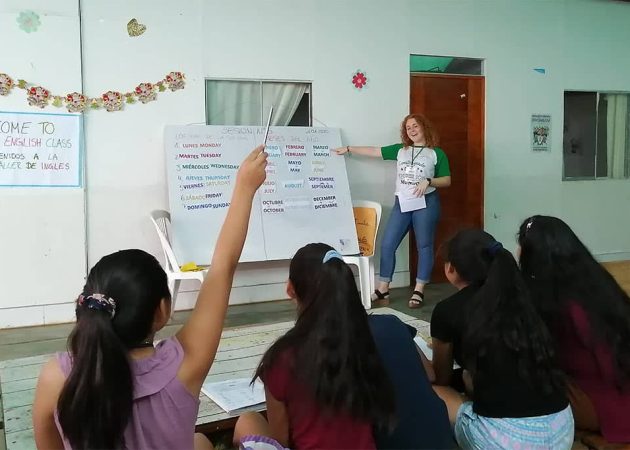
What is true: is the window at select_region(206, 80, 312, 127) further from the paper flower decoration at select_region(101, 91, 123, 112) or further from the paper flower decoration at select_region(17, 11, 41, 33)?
the paper flower decoration at select_region(17, 11, 41, 33)

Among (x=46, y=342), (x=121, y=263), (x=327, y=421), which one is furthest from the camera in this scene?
(x=46, y=342)

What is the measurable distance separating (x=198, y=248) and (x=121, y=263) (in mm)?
2915

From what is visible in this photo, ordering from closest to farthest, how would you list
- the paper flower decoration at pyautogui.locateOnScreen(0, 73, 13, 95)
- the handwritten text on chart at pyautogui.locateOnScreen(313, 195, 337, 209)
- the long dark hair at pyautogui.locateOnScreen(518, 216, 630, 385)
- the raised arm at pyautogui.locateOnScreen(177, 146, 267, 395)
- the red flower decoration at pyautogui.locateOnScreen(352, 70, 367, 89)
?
the raised arm at pyautogui.locateOnScreen(177, 146, 267, 395), the long dark hair at pyautogui.locateOnScreen(518, 216, 630, 385), the paper flower decoration at pyautogui.locateOnScreen(0, 73, 13, 95), the handwritten text on chart at pyautogui.locateOnScreen(313, 195, 337, 209), the red flower decoration at pyautogui.locateOnScreen(352, 70, 367, 89)

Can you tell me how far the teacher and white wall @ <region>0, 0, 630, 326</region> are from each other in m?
0.34

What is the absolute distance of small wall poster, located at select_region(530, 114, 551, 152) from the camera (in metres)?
5.39

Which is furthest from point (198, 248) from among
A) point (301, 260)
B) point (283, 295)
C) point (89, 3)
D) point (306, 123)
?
point (301, 260)

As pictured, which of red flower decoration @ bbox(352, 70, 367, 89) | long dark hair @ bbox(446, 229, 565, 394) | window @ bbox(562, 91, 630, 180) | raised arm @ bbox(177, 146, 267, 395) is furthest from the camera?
window @ bbox(562, 91, 630, 180)

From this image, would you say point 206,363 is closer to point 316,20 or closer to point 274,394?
point 274,394

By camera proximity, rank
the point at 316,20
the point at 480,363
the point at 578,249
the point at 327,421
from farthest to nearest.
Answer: the point at 316,20 < the point at 578,249 < the point at 480,363 < the point at 327,421

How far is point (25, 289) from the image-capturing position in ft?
12.8

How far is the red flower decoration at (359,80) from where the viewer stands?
4.69 meters

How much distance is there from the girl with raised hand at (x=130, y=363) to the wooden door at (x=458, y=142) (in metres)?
3.96

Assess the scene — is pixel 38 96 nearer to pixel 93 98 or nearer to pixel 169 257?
pixel 93 98

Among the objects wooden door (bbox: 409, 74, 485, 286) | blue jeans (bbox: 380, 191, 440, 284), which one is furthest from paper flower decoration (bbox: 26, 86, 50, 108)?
wooden door (bbox: 409, 74, 485, 286)
